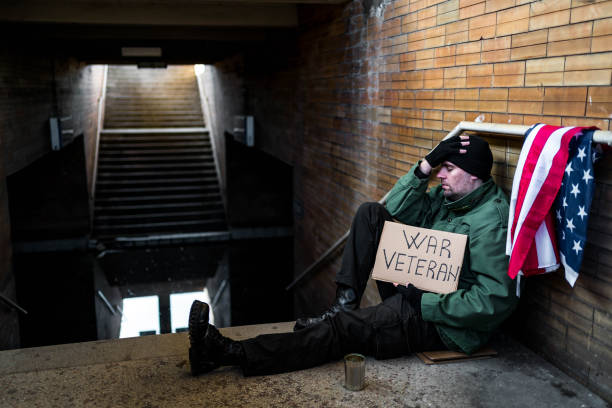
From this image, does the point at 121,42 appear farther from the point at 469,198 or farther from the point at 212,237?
the point at 469,198

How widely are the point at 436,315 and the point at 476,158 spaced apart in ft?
2.88

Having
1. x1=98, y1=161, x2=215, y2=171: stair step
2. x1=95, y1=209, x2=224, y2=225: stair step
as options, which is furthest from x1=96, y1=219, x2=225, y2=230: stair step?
x1=98, y1=161, x2=215, y2=171: stair step

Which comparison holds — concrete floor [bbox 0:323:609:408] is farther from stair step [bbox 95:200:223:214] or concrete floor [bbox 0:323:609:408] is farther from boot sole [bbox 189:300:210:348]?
stair step [bbox 95:200:223:214]

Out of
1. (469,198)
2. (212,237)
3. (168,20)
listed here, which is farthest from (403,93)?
(212,237)

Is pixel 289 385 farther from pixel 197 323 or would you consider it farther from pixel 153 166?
pixel 153 166

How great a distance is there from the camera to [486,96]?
3168 mm

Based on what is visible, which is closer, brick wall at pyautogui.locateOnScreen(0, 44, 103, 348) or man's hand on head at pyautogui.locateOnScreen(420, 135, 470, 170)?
man's hand on head at pyautogui.locateOnScreen(420, 135, 470, 170)

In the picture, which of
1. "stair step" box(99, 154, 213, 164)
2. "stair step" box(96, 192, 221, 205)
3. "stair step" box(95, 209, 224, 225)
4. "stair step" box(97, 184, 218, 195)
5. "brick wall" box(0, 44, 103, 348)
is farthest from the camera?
"stair step" box(99, 154, 213, 164)

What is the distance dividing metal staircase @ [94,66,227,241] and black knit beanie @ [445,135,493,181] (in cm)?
1034

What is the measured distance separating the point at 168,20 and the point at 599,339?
6.21 meters

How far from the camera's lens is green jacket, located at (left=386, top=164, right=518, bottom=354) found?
274 cm

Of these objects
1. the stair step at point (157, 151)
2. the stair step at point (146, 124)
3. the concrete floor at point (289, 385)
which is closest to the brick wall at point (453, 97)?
the concrete floor at point (289, 385)

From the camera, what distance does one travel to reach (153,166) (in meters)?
14.4

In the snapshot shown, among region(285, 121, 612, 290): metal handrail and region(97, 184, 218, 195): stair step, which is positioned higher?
region(285, 121, 612, 290): metal handrail
